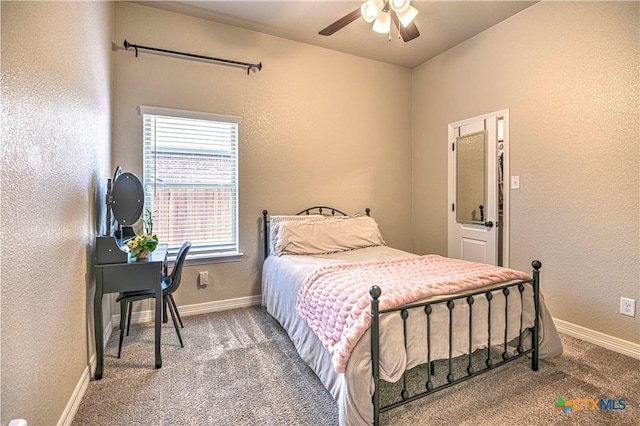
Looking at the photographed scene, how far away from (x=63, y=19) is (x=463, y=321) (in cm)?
275

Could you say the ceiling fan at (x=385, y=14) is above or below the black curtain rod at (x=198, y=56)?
below

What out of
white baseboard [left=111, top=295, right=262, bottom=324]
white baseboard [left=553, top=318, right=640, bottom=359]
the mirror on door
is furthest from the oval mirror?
white baseboard [left=553, top=318, right=640, bottom=359]

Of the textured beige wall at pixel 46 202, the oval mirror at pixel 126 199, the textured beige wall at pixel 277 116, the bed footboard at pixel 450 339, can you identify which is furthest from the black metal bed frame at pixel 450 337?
the textured beige wall at pixel 277 116

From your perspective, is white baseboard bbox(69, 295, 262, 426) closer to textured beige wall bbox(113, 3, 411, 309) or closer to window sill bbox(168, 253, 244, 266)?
textured beige wall bbox(113, 3, 411, 309)

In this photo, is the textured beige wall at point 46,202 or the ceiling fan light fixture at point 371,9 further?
the ceiling fan light fixture at point 371,9

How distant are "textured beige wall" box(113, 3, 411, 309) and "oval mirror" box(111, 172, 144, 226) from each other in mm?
701

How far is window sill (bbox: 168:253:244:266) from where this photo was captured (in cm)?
315

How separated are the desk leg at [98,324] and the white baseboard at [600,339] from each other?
363 cm

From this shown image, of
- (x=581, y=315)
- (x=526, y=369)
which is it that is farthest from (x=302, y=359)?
(x=581, y=315)

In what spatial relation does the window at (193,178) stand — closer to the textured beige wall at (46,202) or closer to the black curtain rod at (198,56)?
the black curtain rod at (198,56)

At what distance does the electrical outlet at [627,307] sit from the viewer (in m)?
2.37

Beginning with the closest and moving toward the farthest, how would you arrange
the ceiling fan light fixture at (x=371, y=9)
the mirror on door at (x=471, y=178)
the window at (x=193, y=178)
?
1. the ceiling fan light fixture at (x=371, y=9)
2. the window at (x=193, y=178)
3. the mirror on door at (x=471, y=178)

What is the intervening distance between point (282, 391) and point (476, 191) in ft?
9.49

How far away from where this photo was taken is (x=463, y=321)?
1.85 m
